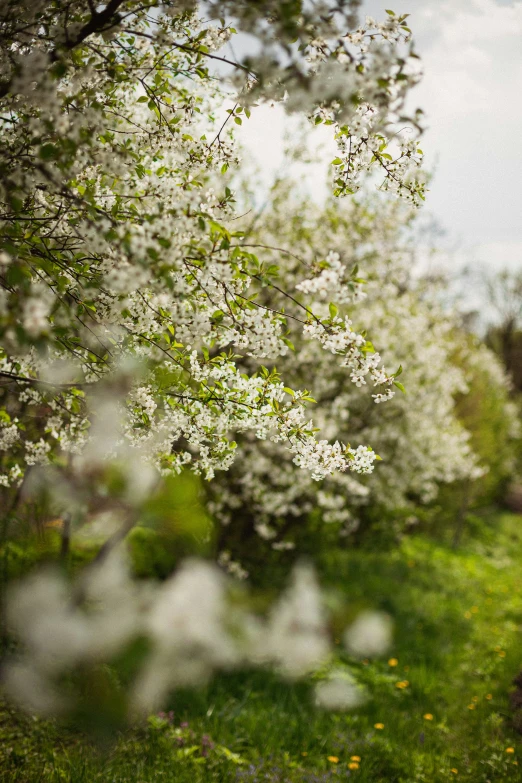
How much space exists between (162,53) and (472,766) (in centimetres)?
598

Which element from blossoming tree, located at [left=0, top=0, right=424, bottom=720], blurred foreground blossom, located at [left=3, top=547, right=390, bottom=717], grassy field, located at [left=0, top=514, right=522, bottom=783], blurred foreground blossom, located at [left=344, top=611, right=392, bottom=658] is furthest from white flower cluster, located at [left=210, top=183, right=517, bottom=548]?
blossoming tree, located at [left=0, top=0, right=424, bottom=720]

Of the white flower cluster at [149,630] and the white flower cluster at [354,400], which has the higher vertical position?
the white flower cluster at [354,400]

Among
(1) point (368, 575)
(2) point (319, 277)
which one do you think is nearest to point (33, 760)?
(2) point (319, 277)

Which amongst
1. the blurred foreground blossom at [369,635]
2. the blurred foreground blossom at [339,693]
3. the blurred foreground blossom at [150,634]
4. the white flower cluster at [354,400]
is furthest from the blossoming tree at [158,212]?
the blurred foreground blossom at [369,635]

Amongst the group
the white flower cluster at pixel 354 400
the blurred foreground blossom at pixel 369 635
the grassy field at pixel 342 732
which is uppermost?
the white flower cluster at pixel 354 400

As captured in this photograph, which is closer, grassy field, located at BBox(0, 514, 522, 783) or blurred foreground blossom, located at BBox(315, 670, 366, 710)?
grassy field, located at BBox(0, 514, 522, 783)

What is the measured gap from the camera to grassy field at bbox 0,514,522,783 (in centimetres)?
410

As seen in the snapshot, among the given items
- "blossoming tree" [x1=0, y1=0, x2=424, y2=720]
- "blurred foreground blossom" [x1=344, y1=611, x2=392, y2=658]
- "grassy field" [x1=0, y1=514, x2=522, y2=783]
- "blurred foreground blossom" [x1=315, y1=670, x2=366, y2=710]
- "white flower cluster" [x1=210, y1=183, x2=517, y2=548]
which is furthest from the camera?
"white flower cluster" [x1=210, y1=183, x2=517, y2=548]

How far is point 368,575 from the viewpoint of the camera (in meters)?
10.3

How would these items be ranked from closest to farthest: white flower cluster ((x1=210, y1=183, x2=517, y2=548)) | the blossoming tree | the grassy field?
the blossoming tree, the grassy field, white flower cluster ((x1=210, y1=183, x2=517, y2=548))

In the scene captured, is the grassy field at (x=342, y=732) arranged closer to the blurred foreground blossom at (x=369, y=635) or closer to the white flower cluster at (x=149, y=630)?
the blurred foreground blossom at (x=369, y=635)

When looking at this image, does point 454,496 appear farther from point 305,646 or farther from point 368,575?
point 305,646

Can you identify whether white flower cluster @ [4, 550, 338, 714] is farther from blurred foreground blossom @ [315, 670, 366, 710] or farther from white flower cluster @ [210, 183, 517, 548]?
white flower cluster @ [210, 183, 517, 548]

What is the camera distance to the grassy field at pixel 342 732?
13.5 ft
